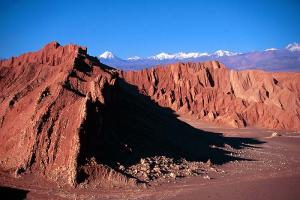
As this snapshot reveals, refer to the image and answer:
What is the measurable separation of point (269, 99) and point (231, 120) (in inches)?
494

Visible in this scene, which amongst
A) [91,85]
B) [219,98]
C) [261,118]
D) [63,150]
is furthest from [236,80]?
[63,150]

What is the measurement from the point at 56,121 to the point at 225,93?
59870 millimetres

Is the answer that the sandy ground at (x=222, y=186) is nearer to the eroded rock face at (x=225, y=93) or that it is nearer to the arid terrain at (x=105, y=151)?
the arid terrain at (x=105, y=151)

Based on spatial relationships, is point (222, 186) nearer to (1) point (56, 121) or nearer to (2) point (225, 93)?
(1) point (56, 121)

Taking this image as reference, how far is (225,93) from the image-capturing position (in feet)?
278

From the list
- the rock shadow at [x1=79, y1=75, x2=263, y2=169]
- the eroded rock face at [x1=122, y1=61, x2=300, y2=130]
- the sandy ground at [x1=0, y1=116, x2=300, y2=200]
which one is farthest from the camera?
the eroded rock face at [x1=122, y1=61, x2=300, y2=130]

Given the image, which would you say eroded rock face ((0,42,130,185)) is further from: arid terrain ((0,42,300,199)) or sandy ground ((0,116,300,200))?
sandy ground ((0,116,300,200))

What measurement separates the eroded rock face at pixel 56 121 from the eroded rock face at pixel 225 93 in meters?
41.5

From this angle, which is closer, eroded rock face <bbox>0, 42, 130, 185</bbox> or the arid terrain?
the arid terrain

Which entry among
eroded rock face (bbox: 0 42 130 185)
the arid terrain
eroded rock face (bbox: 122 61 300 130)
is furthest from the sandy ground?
eroded rock face (bbox: 122 61 300 130)

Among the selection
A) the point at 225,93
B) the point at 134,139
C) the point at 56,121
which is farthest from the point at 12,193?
the point at 225,93

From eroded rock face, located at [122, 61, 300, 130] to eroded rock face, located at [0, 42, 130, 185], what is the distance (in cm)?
4154

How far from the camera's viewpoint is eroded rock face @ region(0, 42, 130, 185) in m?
26.7

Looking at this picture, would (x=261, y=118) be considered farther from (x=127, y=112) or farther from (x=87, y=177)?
(x=87, y=177)
